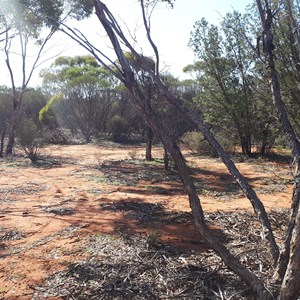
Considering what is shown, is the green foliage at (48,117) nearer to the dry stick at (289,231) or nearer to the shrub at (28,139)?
the shrub at (28,139)

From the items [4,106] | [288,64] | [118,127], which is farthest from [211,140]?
[4,106]

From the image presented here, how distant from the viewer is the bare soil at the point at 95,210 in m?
4.27

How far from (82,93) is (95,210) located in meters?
21.3

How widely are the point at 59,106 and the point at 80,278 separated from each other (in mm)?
26790

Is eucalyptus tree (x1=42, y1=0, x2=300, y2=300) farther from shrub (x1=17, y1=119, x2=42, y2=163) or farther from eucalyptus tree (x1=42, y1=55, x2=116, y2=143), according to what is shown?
eucalyptus tree (x1=42, y1=55, x2=116, y2=143)

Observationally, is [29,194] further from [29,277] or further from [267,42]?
[267,42]

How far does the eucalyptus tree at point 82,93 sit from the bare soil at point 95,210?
13740 millimetres

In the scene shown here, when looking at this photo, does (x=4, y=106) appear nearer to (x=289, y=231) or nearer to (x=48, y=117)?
(x=48, y=117)

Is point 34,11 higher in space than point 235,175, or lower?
higher

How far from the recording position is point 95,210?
6.96 meters

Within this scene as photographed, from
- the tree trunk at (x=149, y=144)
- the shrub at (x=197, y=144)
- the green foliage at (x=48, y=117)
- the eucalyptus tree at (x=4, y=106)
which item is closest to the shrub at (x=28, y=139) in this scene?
the tree trunk at (x=149, y=144)

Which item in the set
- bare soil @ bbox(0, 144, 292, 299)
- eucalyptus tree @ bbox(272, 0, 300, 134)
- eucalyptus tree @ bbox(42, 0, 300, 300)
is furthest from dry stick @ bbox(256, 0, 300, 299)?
eucalyptus tree @ bbox(272, 0, 300, 134)

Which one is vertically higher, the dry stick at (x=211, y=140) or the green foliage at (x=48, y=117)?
the green foliage at (x=48, y=117)

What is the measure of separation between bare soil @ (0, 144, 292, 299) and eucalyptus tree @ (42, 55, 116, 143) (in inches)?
541
